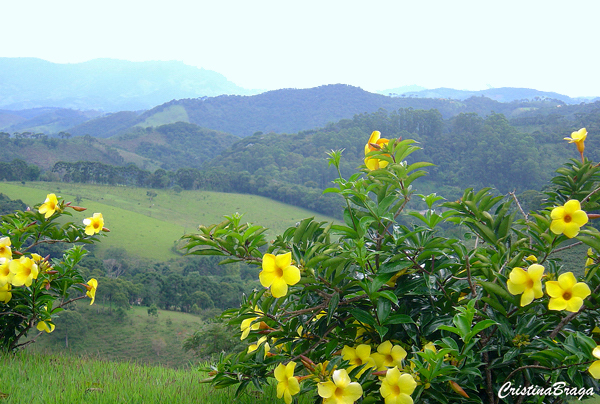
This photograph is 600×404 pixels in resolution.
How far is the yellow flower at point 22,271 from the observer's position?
63.9 inches

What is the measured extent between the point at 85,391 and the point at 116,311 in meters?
19.1

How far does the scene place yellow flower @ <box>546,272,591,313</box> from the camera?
916mm

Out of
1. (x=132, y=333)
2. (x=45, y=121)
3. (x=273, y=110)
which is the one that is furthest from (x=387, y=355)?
(x=45, y=121)

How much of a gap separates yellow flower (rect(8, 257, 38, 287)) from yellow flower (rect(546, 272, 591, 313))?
1.94 metres

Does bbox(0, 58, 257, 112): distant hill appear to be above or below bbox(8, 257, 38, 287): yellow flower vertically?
above

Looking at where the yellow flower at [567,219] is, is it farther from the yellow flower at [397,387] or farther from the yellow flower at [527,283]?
the yellow flower at [397,387]

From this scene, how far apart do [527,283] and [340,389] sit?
1.77 ft

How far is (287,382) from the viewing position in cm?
108

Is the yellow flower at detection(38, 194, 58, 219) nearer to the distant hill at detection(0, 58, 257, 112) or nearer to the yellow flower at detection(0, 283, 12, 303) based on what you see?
the yellow flower at detection(0, 283, 12, 303)

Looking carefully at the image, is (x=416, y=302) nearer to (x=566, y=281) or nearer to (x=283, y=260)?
(x=566, y=281)

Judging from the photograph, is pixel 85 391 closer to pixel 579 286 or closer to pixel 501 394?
pixel 501 394

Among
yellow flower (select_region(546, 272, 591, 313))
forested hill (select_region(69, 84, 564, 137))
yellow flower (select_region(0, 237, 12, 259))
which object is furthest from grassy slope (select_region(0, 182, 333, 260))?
forested hill (select_region(69, 84, 564, 137))

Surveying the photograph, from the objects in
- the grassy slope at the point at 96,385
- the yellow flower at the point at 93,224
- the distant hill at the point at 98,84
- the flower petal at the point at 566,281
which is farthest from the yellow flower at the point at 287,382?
the distant hill at the point at 98,84

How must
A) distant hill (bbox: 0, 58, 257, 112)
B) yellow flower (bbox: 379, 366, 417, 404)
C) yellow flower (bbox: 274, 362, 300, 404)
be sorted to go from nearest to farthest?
yellow flower (bbox: 379, 366, 417, 404), yellow flower (bbox: 274, 362, 300, 404), distant hill (bbox: 0, 58, 257, 112)
